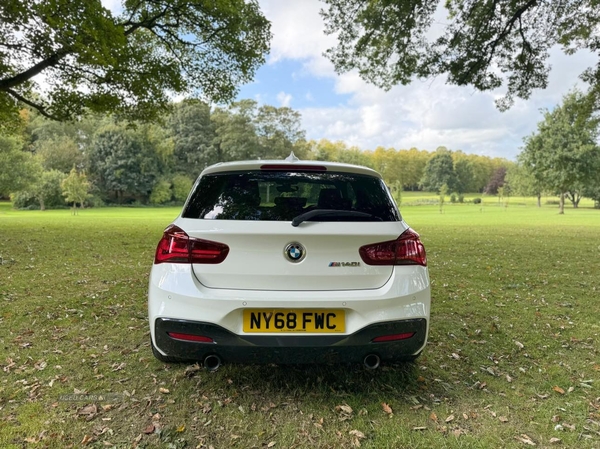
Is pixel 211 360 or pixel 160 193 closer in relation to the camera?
pixel 211 360

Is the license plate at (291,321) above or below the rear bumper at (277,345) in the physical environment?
above

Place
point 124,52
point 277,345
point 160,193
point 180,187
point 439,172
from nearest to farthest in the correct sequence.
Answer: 1. point 277,345
2. point 124,52
3. point 160,193
4. point 180,187
5. point 439,172

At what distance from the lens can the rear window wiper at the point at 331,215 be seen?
2461 millimetres

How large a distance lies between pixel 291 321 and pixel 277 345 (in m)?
0.17

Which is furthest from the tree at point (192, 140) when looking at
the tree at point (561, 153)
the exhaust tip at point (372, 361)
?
the exhaust tip at point (372, 361)

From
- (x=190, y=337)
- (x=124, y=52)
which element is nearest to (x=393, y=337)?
(x=190, y=337)

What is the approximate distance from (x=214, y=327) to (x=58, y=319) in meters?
3.16

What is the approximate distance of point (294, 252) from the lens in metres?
2.42

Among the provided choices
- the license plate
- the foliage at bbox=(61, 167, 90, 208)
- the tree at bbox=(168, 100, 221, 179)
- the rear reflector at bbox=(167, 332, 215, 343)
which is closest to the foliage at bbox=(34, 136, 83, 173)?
the tree at bbox=(168, 100, 221, 179)

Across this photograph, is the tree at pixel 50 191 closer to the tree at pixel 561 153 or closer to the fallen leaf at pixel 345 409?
the fallen leaf at pixel 345 409

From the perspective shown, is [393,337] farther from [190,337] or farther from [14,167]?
[14,167]

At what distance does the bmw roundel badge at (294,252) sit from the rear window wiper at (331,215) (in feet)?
0.42

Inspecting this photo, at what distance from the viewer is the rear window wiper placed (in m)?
2.46

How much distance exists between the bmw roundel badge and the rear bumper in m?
0.48
